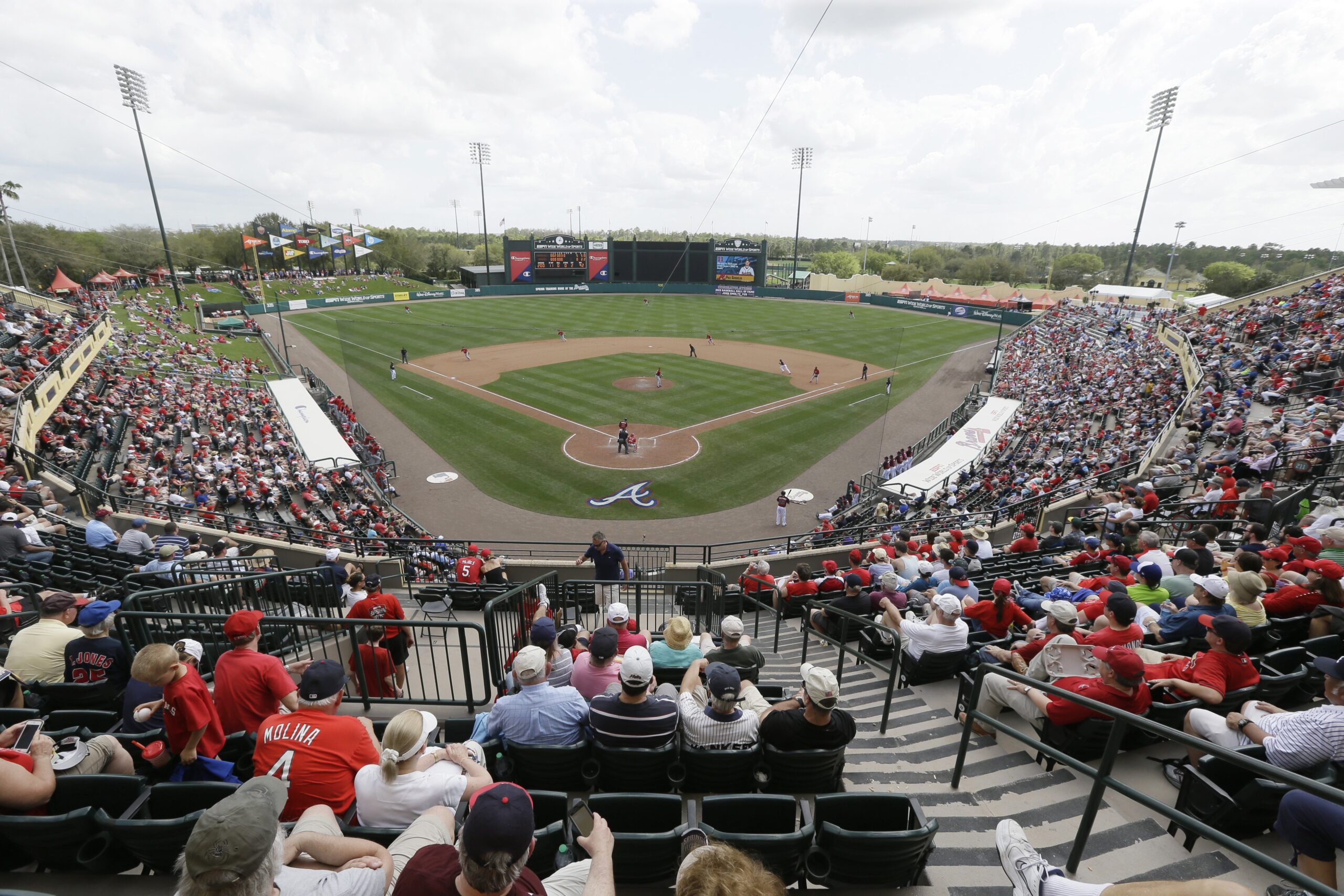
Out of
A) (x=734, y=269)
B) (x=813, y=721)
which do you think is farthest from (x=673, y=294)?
(x=813, y=721)

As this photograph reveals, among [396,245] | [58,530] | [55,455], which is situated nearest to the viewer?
[58,530]

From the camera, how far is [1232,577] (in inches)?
219

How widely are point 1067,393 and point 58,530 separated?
37.9 metres

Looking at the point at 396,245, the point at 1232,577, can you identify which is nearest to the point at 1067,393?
the point at 1232,577

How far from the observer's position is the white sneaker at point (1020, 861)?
2.93m

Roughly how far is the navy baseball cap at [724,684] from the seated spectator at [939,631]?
106 inches

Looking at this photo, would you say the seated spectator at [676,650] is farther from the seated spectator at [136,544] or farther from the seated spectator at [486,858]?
the seated spectator at [136,544]

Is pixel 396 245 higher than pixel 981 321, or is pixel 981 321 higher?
pixel 396 245

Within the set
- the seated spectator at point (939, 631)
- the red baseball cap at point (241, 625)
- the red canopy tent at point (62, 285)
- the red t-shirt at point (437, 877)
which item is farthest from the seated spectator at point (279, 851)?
the red canopy tent at point (62, 285)

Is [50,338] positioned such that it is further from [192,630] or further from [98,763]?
[98,763]

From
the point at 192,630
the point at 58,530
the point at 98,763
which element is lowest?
the point at 58,530

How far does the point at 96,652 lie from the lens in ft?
17.3

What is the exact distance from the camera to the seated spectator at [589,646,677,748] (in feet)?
14.0

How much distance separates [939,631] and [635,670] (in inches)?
147
